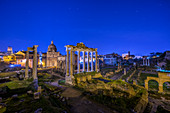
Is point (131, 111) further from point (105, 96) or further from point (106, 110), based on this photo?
point (105, 96)

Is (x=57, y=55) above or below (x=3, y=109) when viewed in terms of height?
above

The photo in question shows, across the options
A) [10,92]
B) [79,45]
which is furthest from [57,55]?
[10,92]

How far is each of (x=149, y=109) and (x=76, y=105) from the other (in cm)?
895

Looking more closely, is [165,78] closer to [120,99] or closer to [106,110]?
[120,99]

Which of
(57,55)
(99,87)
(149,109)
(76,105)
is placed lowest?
(149,109)

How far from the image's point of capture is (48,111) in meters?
6.59

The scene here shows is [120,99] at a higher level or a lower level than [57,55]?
lower

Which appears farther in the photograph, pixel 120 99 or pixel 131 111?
pixel 120 99

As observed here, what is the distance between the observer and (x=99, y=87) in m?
13.4

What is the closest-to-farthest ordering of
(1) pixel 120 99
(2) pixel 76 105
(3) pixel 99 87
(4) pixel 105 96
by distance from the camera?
(2) pixel 76 105 → (1) pixel 120 99 → (4) pixel 105 96 → (3) pixel 99 87

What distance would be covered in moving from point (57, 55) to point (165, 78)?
45.3 m

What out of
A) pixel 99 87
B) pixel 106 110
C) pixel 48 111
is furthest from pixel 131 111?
pixel 48 111

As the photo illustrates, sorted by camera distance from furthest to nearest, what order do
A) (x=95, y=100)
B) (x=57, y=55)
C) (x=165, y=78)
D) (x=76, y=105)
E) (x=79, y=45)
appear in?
(x=57, y=55) → (x=79, y=45) → (x=165, y=78) → (x=95, y=100) → (x=76, y=105)

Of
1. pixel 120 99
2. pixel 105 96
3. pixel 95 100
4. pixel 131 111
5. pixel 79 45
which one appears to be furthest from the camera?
pixel 79 45
